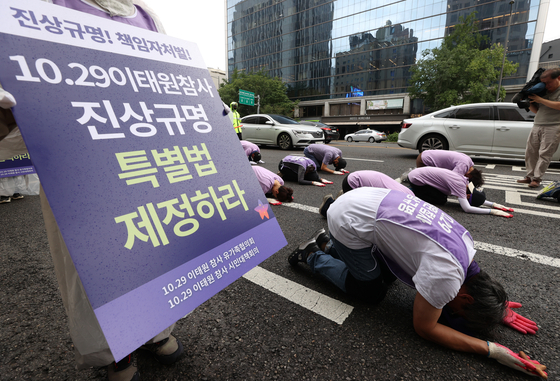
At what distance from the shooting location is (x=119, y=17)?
1158 millimetres

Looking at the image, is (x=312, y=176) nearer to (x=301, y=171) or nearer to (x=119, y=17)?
(x=301, y=171)

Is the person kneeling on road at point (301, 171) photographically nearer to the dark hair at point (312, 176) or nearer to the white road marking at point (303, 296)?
the dark hair at point (312, 176)

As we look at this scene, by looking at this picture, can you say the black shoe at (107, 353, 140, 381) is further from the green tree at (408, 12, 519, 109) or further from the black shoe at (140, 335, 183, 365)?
the green tree at (408, 12, 519, 109)

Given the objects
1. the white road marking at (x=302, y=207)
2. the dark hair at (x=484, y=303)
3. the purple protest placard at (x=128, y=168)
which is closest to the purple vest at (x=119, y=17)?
the purple protest placard at (x=128, y=168)

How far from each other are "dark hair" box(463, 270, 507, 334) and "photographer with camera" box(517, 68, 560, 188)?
4643 millimetres

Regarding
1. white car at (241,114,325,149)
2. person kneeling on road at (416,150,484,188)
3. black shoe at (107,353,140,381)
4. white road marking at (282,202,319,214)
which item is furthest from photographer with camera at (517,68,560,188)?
white car at (241,114,325,149)

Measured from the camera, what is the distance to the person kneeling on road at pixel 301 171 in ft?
16.7

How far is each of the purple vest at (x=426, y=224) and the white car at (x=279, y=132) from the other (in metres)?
8.56

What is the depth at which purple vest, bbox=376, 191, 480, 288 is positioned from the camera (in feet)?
4.63

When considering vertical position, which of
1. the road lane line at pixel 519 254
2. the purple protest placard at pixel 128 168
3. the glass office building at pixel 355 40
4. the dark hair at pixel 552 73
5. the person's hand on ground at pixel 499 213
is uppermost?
the glass office building at pixel 355 40

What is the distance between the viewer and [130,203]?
85 centimetres

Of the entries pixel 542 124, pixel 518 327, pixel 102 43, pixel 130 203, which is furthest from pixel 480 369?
pixel 542 124

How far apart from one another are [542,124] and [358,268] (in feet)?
17.2

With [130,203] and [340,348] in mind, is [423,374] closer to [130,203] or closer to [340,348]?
[340,348]
